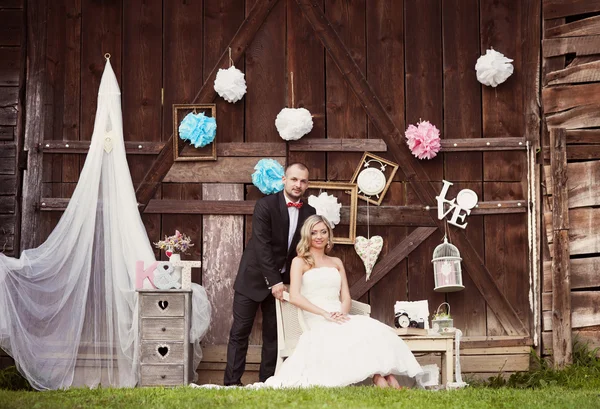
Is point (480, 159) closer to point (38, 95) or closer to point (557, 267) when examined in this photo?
point (557, 267)

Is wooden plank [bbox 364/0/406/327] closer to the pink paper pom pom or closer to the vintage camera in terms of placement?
the pink paper pom pom

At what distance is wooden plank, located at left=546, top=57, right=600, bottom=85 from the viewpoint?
8508mm

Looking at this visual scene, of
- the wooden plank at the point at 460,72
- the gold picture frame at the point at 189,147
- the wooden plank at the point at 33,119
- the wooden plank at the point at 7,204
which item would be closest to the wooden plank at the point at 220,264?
the gold picture frame at the point at 189,147

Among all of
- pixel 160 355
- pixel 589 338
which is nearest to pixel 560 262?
pixel 589 338

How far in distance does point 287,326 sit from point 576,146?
3.08m

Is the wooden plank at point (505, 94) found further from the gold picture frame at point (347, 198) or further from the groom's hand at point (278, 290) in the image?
the groom's hand at point (278, 290)

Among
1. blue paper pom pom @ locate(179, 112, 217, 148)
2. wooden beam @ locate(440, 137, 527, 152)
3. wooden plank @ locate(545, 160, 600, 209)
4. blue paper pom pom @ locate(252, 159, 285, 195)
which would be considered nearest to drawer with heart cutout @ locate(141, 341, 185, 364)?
blue paper pom pom @ locate(252, 159, 285, 195)

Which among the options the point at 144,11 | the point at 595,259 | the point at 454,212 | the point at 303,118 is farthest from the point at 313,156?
the point at 595,259

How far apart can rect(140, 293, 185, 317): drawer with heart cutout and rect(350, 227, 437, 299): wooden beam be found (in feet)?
5.47

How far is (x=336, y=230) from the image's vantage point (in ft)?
28.4

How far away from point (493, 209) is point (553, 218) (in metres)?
0.55

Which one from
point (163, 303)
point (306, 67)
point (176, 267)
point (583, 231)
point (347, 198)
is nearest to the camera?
point (163, 303)

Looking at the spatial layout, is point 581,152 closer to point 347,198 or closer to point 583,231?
point 583,231

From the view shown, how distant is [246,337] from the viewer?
789cm
